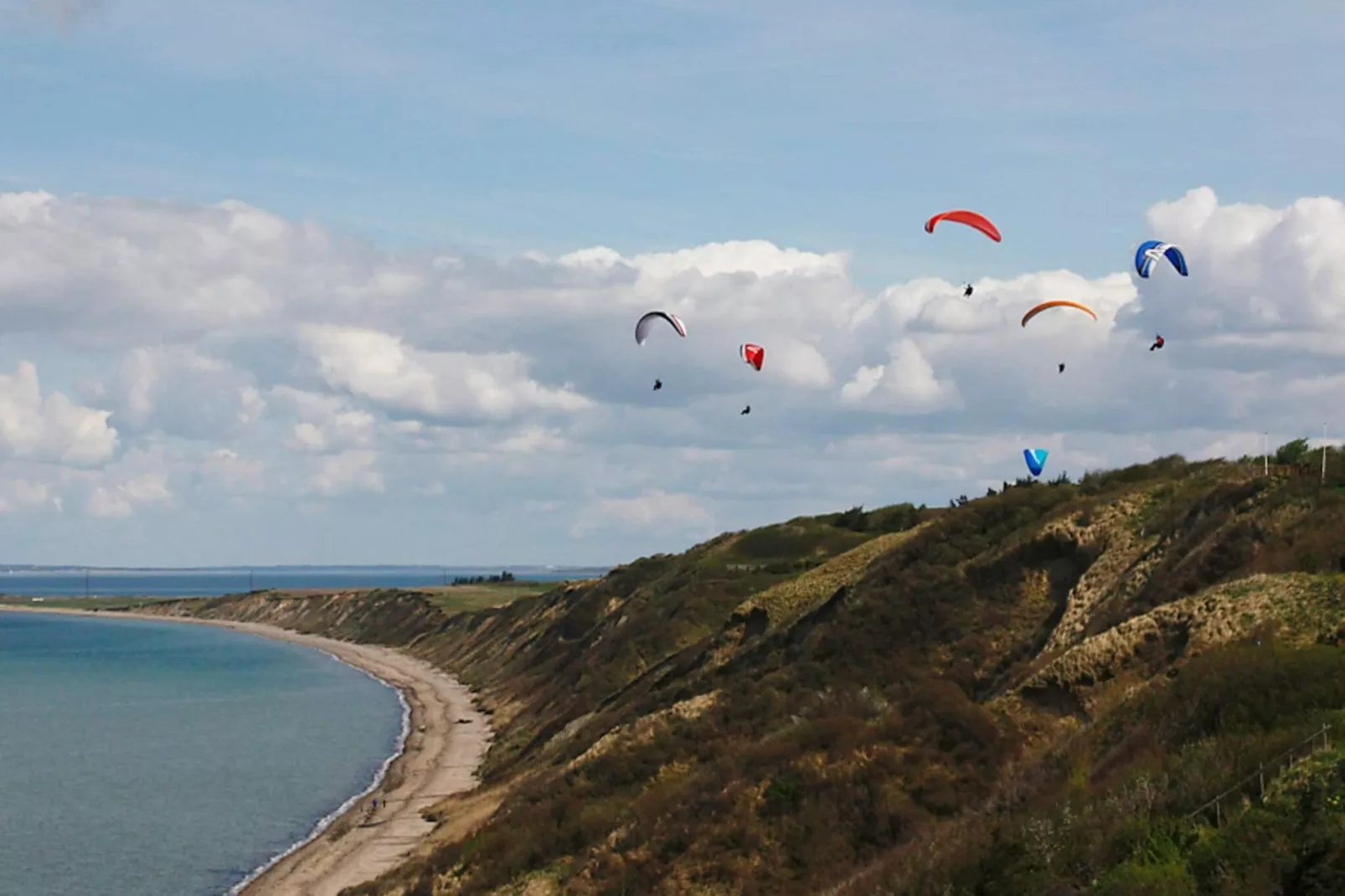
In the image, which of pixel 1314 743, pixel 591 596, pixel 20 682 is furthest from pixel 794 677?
pixel 20 682

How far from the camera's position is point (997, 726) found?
31188 mm

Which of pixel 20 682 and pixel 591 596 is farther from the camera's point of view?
pixel 20 682

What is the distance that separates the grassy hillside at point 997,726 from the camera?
18.9 meters

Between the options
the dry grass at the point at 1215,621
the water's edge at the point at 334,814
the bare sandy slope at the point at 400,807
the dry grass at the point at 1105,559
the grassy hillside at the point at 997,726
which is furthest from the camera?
the water's edge at the point at 334,814

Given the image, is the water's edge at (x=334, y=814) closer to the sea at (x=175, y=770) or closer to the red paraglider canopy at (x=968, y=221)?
the sea at (x=175, y=770)

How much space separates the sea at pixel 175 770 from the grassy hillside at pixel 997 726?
32.6ft

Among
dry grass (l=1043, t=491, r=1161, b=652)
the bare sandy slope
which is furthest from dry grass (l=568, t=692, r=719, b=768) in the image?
dry grass (l=1043, t=491, r=1161, b=652)

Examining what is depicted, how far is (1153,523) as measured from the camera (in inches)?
1587

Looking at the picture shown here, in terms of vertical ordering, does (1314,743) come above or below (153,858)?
above

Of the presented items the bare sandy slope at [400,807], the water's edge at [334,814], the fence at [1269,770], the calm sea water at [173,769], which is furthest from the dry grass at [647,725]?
the fence at [1269,770]

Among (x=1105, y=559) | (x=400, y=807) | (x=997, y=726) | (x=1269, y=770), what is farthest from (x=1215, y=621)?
(x=400, y=807)

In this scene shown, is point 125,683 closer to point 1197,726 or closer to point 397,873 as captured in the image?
point 397,873

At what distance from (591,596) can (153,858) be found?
2163 inches

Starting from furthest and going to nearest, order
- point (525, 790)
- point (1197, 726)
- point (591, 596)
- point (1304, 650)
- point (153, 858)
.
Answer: point (591, 596)
point (153, 858)
point (525, 790)
point (1304, 650)
point (1197, 726)
